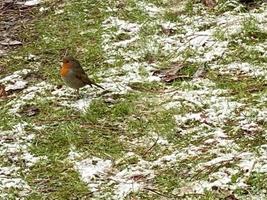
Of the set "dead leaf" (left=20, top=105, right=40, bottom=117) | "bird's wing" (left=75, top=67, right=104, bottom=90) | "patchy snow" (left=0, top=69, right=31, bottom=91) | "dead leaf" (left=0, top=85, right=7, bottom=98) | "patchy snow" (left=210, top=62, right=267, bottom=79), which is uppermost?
"bird's wing" (left=75, top=67, right=104, bottom=90)

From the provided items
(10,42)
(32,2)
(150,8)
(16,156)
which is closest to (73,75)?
(16,156)

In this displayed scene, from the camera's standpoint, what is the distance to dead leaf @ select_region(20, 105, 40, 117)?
511 centimetres

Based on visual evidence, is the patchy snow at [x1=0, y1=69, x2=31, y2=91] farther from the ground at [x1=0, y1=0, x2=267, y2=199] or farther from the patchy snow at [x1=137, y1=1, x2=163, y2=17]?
the patchy snow at [x1=137, y1=1, x2=163, y2=17]

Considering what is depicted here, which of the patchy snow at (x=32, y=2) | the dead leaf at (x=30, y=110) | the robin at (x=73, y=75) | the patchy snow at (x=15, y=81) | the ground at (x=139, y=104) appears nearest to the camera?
the ground at (x=139, y=104)

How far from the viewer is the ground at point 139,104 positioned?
13.3 feet

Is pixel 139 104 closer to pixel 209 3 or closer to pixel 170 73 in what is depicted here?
pixel 170 73

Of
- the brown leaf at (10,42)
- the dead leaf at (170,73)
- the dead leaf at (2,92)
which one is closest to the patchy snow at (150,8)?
the dead leaf at (170,73)

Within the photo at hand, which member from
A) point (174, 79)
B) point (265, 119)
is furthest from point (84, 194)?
point (174, 79)

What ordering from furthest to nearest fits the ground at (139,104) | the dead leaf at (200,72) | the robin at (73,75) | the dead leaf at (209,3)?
the dead leaf at (209,3), the dead leaf at (200,72), the robin at (73,75), the ground at (139,104)

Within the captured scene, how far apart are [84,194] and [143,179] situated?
0.38 m

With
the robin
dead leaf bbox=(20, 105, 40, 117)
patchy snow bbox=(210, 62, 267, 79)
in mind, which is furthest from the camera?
patchy snow bbox=(210, 62, 267, 79)

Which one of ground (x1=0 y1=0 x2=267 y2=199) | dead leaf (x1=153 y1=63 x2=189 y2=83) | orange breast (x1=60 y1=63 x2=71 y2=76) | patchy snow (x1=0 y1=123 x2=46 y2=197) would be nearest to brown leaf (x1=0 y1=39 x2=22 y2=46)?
ground (x1=0 y1=0 x2=267 y2=199)

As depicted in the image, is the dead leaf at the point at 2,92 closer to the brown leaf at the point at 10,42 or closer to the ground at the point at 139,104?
the ground at the point at 139,104

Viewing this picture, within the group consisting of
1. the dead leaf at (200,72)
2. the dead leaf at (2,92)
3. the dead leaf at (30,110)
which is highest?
the dead leaf at (200,72)
